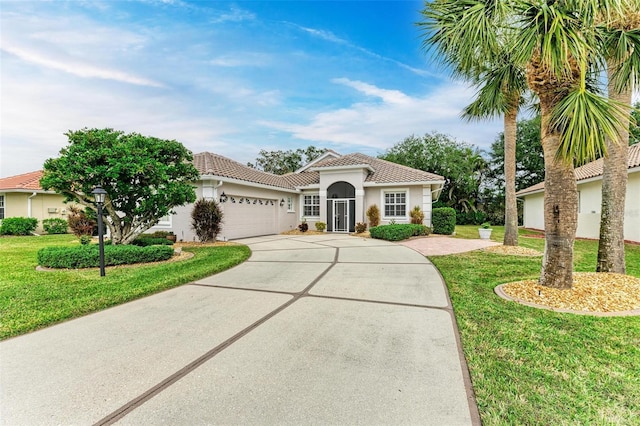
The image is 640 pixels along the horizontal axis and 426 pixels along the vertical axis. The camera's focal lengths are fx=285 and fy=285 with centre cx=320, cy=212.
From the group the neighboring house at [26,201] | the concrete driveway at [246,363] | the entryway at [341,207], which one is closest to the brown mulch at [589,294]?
the concrete driveway at [246,363]

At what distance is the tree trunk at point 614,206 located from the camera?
594cm

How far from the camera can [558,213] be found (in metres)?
5.14

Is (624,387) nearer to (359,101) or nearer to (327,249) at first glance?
(327,249)

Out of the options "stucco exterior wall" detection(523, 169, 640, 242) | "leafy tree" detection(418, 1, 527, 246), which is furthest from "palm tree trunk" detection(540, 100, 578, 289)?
"stucco exterior wall" detection(523, 169, 640, 242)

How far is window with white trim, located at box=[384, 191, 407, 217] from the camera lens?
57.4 feet

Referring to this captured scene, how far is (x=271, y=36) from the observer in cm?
1177

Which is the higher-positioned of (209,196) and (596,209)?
(209,196)

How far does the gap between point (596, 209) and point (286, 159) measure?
1303 inches

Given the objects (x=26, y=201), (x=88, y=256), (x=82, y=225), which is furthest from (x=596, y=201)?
(x=26, y=201)

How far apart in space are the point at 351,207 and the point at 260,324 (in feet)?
47.7

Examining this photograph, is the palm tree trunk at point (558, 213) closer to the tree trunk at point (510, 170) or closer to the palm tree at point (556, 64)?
the palm tree at point (556, 64)

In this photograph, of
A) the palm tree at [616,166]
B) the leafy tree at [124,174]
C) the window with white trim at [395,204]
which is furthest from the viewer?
the window with white trim at [395,204]

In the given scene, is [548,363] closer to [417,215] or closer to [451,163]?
[417,215]

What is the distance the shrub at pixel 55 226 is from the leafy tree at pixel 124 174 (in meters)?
13.0
